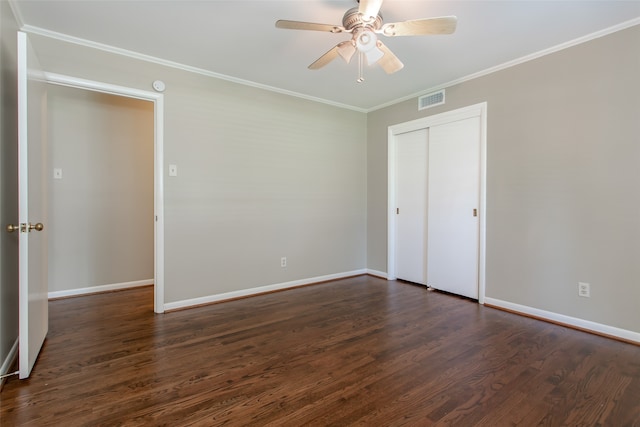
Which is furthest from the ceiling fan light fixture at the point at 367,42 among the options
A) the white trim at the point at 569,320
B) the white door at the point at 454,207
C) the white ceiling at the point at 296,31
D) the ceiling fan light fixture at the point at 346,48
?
the white trim at the point at 569,320

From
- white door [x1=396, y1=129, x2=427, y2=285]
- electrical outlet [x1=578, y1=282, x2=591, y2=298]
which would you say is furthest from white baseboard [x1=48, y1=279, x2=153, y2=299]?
electrical outlet [x1=578, y1=282, x2=591, y2=298]

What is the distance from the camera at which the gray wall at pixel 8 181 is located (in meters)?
1.91

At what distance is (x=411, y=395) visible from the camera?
178cm

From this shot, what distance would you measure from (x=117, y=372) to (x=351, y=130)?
3.87 metres

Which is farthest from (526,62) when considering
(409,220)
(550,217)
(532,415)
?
(532,415)

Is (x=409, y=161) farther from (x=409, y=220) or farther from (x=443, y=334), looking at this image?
(x=443, y=334)

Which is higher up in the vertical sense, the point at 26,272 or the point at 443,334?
the point at 26,272

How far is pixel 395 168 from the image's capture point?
14.5 feet

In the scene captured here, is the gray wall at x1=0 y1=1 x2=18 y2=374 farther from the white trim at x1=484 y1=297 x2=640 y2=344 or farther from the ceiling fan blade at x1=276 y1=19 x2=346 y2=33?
the white trim at x1=484 y1=297 x2=640 y2=344

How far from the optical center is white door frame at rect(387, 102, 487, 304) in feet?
11.0

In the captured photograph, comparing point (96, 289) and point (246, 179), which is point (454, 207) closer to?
point (246, 179)

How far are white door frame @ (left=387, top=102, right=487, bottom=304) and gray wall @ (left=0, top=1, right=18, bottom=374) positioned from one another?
3821 mm

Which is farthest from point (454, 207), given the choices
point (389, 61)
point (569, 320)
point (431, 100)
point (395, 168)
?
point (389, 61)

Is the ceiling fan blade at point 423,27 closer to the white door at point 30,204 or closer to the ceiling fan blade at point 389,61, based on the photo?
the ceiling fan blade at point 389,61
